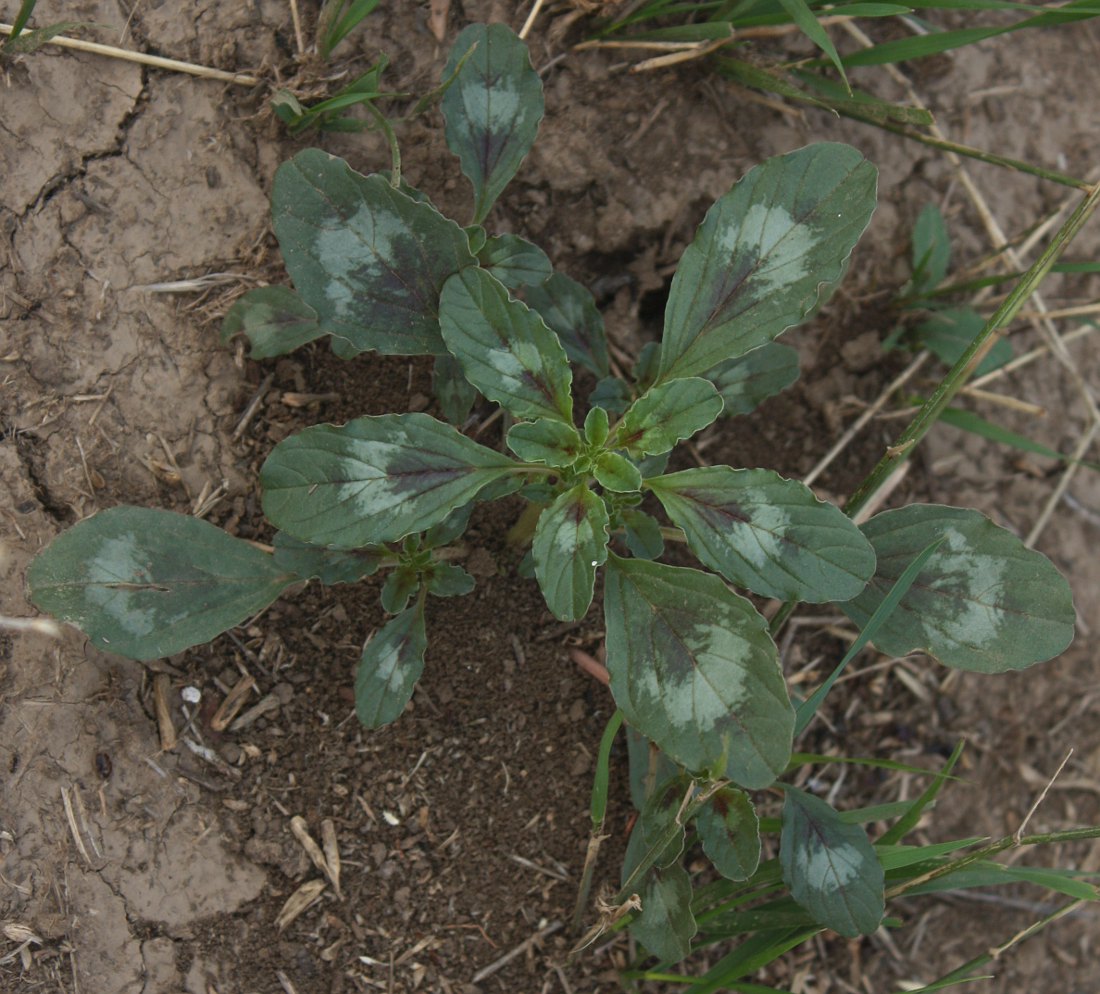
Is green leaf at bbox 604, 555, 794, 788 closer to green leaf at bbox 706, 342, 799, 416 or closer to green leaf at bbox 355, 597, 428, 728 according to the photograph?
green leaf at bbox 355, 597, 428, 728

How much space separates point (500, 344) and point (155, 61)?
1.18 metres

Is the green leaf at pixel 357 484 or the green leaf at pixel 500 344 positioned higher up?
the green leaf at pixel 500 344

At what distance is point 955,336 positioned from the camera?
332 cm

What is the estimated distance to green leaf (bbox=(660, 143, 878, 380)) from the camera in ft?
8.08

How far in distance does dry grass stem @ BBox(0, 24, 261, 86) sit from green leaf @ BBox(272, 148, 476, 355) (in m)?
0.47

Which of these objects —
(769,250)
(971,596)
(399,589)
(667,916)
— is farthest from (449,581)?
(971,596)

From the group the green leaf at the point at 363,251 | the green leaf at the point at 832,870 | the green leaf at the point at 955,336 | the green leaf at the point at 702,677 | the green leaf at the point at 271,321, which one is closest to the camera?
the green leaf at the point at 702,677

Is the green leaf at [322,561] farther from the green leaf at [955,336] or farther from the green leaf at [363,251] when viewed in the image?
the green leaf at [955,336]

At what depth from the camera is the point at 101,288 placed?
2.66 meters

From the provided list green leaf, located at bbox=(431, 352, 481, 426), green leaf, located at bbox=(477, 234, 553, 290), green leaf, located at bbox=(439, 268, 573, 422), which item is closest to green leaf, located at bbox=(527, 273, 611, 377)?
green leaf, located at bbox=(477, 234, 553, 290)

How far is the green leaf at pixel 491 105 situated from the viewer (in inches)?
105

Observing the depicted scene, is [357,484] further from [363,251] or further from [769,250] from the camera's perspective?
[769,250]

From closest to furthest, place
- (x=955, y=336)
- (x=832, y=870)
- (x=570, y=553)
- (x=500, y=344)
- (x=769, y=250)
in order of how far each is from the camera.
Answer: (x=570, y=553) < (x=500, y=344) < (x=769, y=250) < (x=832, y=870) < (x=955, y=336)

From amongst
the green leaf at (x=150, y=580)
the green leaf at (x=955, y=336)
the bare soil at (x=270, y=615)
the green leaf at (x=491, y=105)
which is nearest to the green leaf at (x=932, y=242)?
the green leaf at (x=955, y=336)
